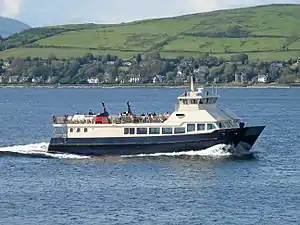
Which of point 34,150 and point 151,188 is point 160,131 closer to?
point 34,150

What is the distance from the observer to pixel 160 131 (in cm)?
8400

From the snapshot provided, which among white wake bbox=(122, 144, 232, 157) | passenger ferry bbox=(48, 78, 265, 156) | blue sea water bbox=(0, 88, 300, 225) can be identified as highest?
passenger ferry bbox=(48, 78, 265, 156)

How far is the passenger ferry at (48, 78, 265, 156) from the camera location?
8319 centimetres

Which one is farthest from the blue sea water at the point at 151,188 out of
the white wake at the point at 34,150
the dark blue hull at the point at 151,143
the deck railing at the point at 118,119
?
the deck railing at the point at 118,119

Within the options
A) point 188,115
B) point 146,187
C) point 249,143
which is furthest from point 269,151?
point 146,187

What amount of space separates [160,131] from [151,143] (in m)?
1.32

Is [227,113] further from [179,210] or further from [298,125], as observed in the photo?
[298,125]

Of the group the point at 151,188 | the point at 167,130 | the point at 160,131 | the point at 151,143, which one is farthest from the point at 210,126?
the point at 151,188

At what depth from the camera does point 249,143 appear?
283 feet

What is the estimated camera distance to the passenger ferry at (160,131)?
83188 mm

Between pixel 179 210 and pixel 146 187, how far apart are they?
856 cm

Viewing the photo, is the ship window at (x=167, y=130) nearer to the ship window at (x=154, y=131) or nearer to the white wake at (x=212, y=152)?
the ship window at (x=154, y=131)

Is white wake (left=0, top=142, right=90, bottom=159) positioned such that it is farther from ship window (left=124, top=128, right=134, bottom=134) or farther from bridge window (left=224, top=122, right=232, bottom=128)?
bridge window (left=224, top=122, right=232, bottom=128)

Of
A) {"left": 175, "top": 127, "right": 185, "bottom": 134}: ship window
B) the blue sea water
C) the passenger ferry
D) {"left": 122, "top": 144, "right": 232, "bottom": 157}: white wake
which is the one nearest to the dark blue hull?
the passenger ferry
